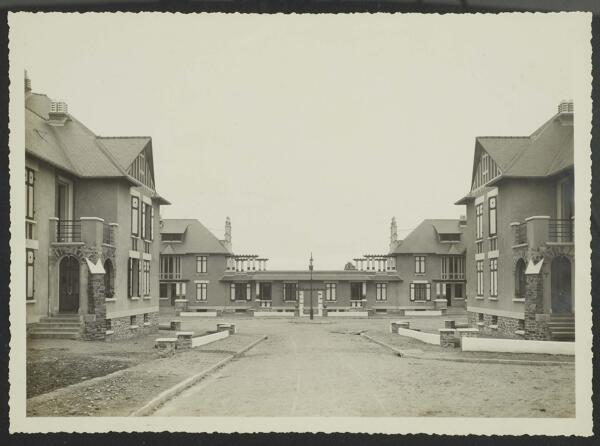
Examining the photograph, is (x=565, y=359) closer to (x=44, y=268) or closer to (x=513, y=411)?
(x=513, y=411)

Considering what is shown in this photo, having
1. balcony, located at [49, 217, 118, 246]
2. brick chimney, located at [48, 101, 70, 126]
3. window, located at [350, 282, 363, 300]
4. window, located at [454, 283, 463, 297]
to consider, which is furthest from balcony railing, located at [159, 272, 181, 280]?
window, located at [454, 283, 463, 297]

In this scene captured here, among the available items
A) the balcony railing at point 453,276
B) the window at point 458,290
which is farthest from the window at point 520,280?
the balcony railing at point 453,276

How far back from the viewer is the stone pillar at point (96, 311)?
13594mm

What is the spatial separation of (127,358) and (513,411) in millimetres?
7596

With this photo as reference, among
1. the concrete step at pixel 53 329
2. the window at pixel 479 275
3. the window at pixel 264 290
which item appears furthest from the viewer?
the window at pixel 264 290

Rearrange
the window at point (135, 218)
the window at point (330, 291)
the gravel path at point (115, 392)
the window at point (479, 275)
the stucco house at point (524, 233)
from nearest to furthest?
the gravel path at point (115, 392) → the stucco house at point (524, 233) → the window at point (479, 275) → the window at point (135, 218) → the window at point (330, 291)

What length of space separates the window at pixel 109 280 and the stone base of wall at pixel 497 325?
787 cm

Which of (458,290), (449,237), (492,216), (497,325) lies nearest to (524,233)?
(492,216)

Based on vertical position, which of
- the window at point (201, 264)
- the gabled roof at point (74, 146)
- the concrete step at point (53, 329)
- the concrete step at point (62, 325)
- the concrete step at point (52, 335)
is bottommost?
the concrete step at point (52, 335)

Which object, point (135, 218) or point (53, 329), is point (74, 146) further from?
point (53, 329)

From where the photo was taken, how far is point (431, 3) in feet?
35.3

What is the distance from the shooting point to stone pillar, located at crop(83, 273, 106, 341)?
13594 mm

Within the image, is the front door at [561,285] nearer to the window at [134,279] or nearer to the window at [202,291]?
the window at [202,291]

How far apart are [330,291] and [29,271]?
25.4ft
